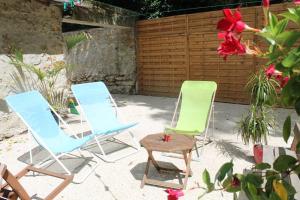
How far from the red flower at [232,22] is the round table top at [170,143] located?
2895 millimetres

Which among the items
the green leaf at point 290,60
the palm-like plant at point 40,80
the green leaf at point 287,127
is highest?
the green leaf at point 290,60

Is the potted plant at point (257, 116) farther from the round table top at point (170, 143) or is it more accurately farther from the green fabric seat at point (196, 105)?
the round table top at point (170, 143)

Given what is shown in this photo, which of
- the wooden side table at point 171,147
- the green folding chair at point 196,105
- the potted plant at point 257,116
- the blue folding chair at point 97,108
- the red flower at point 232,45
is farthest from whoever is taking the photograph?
the blue folding chair at point 97,108

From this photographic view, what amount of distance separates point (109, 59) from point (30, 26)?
193 inches

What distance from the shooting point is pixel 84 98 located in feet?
17.1

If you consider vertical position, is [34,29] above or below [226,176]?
above

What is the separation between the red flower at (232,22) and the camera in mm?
742

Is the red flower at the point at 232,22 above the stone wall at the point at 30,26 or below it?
below

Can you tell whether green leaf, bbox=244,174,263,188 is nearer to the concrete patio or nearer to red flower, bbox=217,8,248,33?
red flower, bbox=217,8,248,33

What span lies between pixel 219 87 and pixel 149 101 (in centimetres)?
212

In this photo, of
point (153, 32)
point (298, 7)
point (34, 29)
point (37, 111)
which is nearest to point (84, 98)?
point (37, 111)

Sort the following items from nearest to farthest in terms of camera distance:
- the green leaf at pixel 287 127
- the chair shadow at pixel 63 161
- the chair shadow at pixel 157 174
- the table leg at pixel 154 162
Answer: the green leaf at pixel 287 127 → the table leg at pixel 154 162 → the chair shadow at pixel 157 174 → the chair shadow at pixel 63 161

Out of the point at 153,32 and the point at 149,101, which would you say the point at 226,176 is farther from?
the point at 153,32

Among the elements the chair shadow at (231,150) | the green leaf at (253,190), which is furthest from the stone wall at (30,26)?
the green leaf at (253,190)
